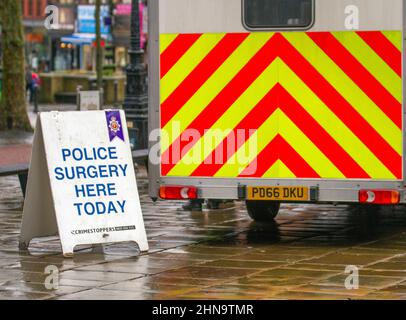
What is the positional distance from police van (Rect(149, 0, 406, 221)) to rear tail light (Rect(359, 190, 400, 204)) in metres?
0.01

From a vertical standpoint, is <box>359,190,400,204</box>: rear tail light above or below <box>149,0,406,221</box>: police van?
below

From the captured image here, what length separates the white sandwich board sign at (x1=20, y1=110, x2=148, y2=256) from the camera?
11953 mm

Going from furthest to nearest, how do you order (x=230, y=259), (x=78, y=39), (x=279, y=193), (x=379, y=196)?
(x=78, y=39) < (x=279, y=193) < (x=379, y=196) < (x=230, y=259)

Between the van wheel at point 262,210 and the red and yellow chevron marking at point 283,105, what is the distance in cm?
215

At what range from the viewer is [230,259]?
11711 mm

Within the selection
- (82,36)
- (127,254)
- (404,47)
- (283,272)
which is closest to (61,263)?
(127,254)

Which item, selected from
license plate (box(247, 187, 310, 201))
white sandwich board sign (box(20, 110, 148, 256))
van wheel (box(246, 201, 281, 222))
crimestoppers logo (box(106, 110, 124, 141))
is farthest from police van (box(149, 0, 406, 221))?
van wheel (box(246, 201, 281, 222))

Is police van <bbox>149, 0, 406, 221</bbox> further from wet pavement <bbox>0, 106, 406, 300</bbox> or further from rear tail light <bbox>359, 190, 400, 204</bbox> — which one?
wet pavement <bbox>0, 106, 406, 300</bbox>

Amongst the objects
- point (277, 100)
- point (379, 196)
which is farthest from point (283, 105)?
point (379, 196)

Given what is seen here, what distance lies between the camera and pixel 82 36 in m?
68.8

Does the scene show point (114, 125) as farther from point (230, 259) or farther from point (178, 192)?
point (230, 259)

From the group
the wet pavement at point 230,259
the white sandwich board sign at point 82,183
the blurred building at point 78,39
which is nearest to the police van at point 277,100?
the white sandwich board sign at point 82,183

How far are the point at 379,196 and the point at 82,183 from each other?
2788 millimetres

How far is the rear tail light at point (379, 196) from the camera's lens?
1196cm
